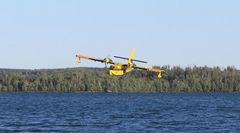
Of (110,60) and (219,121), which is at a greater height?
(110,60)

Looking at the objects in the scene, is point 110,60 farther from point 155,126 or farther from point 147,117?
point 155,126

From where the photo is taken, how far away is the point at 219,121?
11381cm

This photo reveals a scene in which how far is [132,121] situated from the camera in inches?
4439

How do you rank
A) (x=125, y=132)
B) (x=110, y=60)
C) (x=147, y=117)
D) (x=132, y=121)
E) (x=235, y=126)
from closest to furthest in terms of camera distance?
(x=125, y=132), (x=235, y=126), (x=132, y=121), (x=147, y=117), (x=110, y=60)

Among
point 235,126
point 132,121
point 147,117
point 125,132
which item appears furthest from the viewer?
point 147,117

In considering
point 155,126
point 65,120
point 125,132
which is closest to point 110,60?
point 65,120

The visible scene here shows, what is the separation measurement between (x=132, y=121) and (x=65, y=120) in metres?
10.8

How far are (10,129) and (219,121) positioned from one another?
1313 inches

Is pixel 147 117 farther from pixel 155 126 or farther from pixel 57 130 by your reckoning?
pixel 57 130

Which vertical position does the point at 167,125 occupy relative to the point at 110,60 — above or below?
below

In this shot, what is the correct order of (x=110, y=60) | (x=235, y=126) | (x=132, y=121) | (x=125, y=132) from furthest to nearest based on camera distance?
(x=110, y=60), (x=132, y=121), (x=235, y=126), (x=125, y=132)

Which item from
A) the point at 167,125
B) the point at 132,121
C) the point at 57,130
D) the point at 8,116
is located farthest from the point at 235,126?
the point at 8,116

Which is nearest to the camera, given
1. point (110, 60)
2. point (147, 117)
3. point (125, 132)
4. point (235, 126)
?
point (125, 132)

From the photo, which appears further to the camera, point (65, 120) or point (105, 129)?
point (65, 120)
